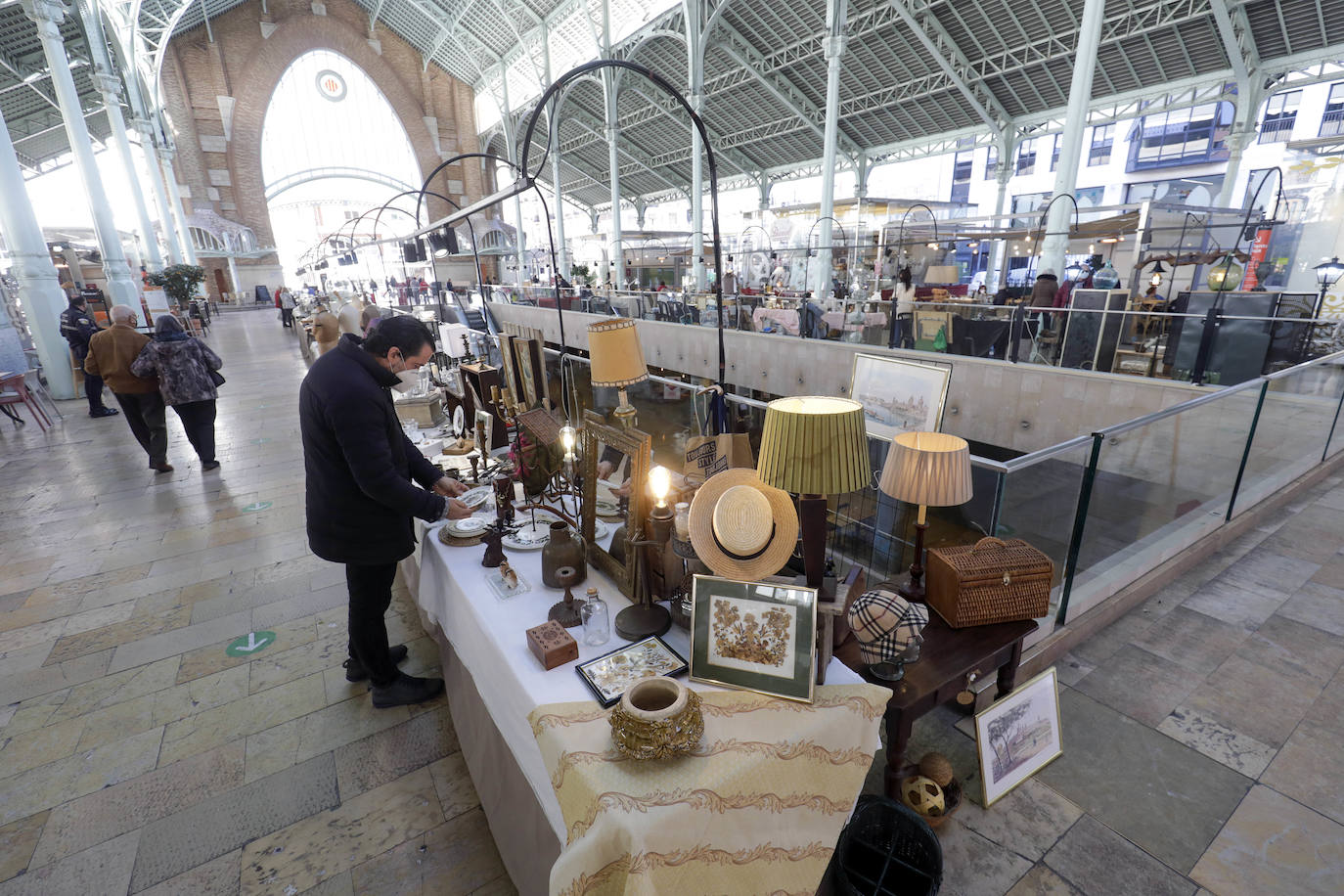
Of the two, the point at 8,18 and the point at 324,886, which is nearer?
the point at 324,886

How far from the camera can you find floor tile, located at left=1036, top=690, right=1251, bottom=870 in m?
1.95

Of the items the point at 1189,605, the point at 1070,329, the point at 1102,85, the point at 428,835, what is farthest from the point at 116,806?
the point at 1102,85

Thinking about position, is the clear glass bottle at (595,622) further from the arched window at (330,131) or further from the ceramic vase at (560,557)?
the arched window at (330,131)

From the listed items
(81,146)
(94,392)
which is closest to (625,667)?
(94,392)

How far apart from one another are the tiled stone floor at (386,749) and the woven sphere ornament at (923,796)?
166mm

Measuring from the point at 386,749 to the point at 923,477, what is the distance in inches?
99.3

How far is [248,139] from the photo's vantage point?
102 feet

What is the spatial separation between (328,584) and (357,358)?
7.37 ft

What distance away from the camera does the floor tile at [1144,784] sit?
6.41ft

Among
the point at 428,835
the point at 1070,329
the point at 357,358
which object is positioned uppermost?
the point at 357,358

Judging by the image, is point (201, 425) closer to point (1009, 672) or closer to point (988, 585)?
point (988, 585)

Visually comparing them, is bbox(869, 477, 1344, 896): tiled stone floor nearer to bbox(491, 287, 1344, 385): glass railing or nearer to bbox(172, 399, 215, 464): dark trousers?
bbox(491, 287, 1344, 385): glass railing

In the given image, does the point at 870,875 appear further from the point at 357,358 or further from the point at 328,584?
the point at 328,584

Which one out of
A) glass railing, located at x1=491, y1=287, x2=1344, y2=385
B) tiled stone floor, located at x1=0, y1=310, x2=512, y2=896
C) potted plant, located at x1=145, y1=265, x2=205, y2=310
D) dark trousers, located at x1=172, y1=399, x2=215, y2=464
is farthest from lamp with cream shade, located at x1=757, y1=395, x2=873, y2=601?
potted plant, located at x1=145, y1=265, x2=205, y2=310
